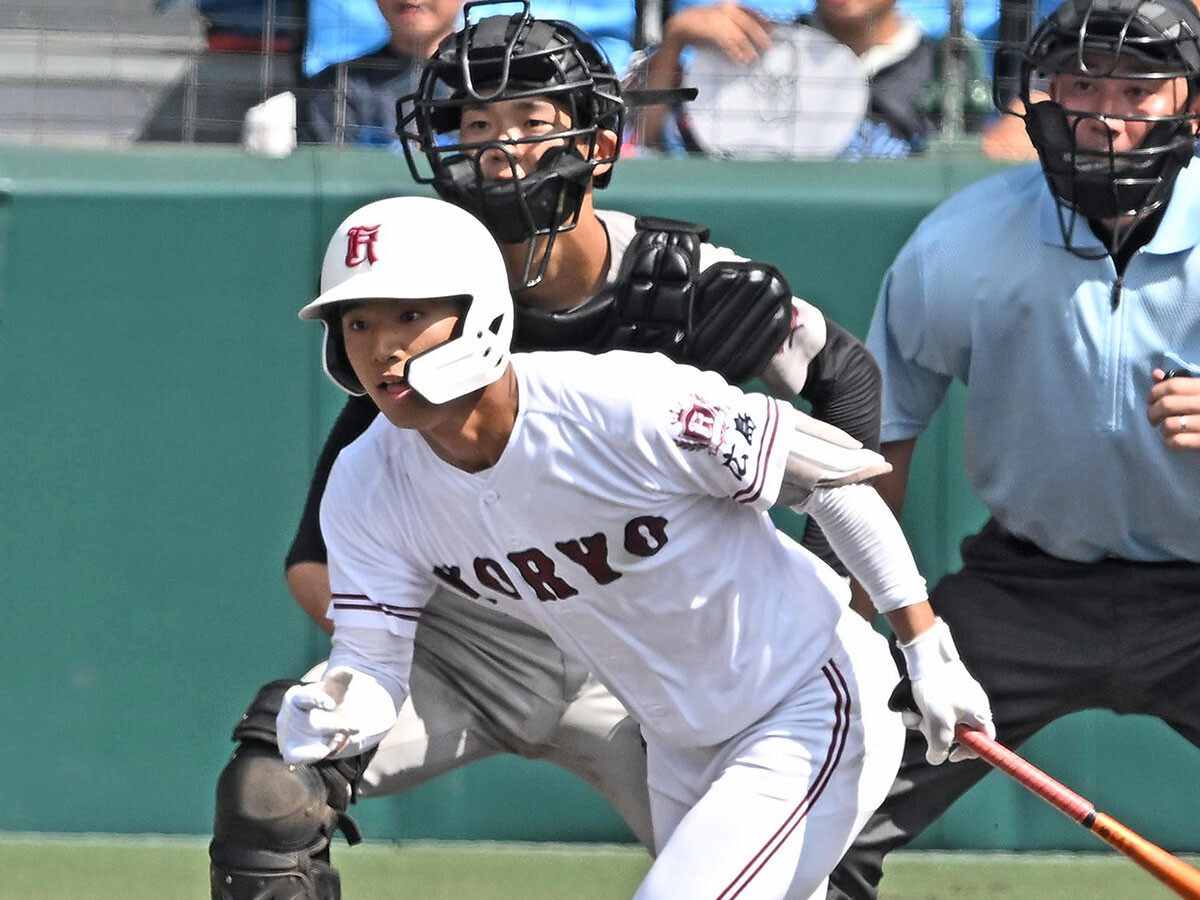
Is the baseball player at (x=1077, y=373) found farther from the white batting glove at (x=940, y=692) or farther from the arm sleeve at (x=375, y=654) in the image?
the arm sleeve at (x=375, y=654)

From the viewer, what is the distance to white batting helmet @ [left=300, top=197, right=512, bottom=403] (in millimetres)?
3209

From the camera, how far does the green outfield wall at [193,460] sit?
5.42 metres

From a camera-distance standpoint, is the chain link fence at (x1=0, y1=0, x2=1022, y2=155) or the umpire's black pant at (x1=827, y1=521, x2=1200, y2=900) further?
the chain link fence at (x1=0, y1=0, x2=1022, y2=155)

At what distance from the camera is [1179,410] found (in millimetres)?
3979

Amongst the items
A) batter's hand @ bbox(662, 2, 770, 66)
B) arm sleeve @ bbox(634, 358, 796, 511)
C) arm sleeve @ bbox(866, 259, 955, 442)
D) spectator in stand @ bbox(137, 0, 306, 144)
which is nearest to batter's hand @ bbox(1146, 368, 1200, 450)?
arm sleeve @ bbox(866, 259, 955, 442)

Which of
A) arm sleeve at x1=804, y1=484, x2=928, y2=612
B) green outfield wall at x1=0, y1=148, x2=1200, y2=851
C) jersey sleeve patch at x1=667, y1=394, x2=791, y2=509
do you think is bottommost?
green outfield wall at x1=0, y1=148, x2=1200, y2=851

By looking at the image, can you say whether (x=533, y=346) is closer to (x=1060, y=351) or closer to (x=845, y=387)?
(x=845, y=387)

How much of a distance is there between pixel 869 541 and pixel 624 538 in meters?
0.43

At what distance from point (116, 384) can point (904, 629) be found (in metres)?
2.68

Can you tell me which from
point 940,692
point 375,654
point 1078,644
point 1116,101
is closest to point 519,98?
point 375,654

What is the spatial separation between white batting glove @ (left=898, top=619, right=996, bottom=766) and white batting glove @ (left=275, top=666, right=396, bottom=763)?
913 mm

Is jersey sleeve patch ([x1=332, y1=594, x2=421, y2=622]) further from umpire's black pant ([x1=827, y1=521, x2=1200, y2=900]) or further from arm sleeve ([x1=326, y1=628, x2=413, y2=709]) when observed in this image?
umpire's black pant ([x1=827, y1=521, x2=1200, y2=900])

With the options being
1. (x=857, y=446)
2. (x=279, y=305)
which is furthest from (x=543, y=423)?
(x=279, y=305)

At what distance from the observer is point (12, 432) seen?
5.43m
